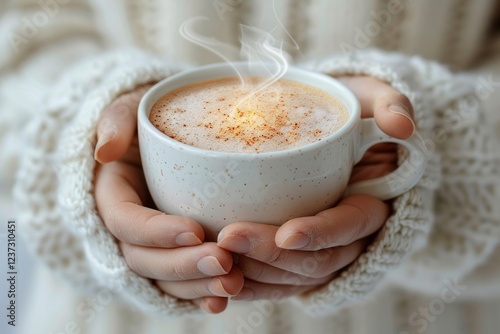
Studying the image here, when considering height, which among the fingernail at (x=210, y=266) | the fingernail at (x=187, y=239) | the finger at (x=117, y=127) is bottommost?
the fingernail at (x=210, y=266)

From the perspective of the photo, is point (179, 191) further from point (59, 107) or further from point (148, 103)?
point (59, 107)

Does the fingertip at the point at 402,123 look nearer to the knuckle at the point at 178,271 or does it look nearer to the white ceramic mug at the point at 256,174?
the white ceramic mug at the point at 256,174

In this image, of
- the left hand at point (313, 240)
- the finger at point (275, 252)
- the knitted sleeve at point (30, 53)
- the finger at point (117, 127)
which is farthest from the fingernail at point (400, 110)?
the knitted sleeve at point (30, 53)

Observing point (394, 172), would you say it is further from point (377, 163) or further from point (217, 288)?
point (217, 288)

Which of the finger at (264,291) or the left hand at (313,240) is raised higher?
the left hand at (313,240)

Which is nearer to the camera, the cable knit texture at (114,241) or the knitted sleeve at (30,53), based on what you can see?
the cable knit texture at (114,241)


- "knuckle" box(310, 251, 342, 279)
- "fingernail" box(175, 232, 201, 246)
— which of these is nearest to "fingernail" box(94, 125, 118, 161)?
"fingernail" box(175, 232, 201, 246)

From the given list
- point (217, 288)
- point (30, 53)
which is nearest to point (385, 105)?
point (217, 288)
